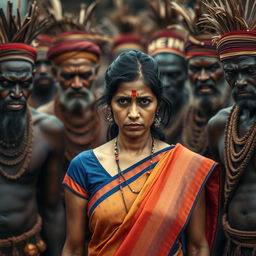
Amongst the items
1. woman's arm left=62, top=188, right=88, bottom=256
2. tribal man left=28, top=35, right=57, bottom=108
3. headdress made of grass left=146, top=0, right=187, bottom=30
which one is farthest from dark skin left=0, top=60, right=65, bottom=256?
headdress made of grass left=146, top=0, right=187, bottom=30

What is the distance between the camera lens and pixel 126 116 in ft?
15.4

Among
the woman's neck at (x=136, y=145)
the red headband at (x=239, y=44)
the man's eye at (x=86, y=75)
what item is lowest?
the man's eye at (x=86, y=75)

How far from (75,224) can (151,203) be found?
1.79ft

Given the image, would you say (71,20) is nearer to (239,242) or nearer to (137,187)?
(239,242)

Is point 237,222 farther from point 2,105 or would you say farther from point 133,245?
point 2,105

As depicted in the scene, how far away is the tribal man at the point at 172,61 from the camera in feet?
27.8

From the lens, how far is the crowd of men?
5559 millimetres

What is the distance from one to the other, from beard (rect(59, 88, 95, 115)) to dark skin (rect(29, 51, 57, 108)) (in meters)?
1.56

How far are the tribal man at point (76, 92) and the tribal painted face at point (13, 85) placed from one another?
63.2 inches

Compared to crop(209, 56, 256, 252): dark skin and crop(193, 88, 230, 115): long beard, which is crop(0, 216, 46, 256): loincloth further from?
crop(193, 88, 230, 115): long beard

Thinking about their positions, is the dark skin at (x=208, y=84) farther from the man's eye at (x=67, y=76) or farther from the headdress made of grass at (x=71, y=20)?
the headdress made of grass at (x=71, y=20)

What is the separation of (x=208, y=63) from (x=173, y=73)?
1.09 m

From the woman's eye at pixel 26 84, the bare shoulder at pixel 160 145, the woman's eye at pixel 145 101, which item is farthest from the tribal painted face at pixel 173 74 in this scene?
the woman's eye at pixel 145 101

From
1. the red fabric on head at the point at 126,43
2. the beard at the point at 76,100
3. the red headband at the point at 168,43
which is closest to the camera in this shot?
the beard at the point at 76,100
